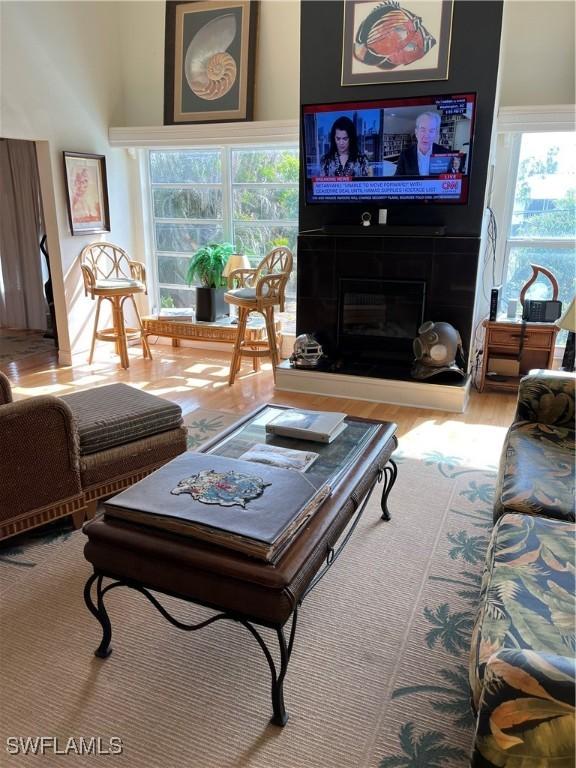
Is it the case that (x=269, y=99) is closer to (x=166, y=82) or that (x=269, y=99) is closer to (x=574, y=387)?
(x=166, y=82)

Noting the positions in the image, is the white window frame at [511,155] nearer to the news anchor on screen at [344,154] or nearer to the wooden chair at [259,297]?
the news anchor on screen at [344,154]

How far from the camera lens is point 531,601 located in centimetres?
140

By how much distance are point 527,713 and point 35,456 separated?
1.89 metres

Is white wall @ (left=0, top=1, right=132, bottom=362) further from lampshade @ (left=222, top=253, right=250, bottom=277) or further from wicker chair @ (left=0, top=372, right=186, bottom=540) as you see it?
wicker chair @ (left=0, top=372, right=186, bottom=540)

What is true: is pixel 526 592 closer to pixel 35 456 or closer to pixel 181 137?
pixel 35 456

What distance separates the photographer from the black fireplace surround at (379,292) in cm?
407

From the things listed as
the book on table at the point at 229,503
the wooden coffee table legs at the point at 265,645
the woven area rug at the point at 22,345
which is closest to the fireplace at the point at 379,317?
the book on table at the point at 229,503

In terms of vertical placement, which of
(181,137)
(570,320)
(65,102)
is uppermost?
(65,102)

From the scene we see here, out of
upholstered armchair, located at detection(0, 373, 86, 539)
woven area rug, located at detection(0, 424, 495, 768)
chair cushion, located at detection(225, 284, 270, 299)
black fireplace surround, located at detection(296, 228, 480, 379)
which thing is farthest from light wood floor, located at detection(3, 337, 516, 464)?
upholstered armchair, located at detection(0, 373, 86, 539)

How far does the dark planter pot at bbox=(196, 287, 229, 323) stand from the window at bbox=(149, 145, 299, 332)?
1.65ft

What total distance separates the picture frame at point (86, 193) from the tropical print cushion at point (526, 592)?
173 inches

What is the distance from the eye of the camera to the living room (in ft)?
5.17

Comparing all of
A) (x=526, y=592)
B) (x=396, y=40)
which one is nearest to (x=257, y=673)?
(x=526, y=592)

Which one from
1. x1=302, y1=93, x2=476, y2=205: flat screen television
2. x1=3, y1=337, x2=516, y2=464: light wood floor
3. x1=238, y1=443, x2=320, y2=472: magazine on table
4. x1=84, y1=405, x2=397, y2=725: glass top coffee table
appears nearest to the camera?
x1=84, y1=405, x2=397, y2=725: glass top coffee table
